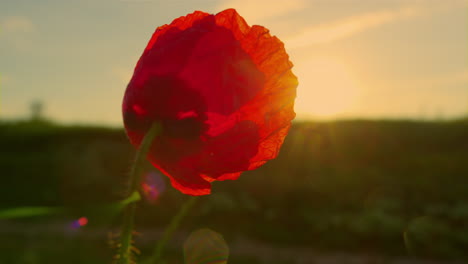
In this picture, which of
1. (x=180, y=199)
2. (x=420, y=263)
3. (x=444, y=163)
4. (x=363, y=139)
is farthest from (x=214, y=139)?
(x=363, y=139)

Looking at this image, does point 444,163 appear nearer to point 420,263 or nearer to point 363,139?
point 363,139

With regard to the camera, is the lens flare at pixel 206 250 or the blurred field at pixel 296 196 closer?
the lens flare at pixel 206 250

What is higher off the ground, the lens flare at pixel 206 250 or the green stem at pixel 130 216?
the green stem at pixel 130 216

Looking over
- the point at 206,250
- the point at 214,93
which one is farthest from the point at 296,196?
the point at 214,93

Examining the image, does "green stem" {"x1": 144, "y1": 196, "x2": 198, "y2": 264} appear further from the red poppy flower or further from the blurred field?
the blurred field

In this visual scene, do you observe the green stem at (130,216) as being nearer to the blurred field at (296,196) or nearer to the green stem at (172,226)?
the green stem at (172,226)

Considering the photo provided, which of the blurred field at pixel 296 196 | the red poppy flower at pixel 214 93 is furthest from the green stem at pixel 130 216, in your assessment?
the blurred field at pixel 296 196
